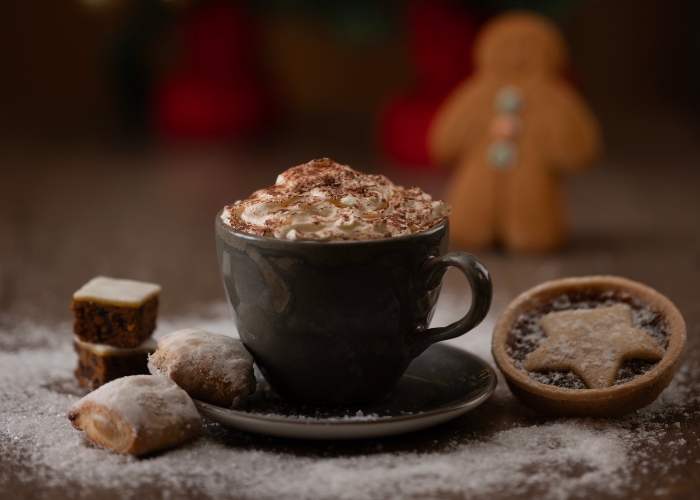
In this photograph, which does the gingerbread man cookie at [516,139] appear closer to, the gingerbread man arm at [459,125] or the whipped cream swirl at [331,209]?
the gingerbread man arm at [459,125]

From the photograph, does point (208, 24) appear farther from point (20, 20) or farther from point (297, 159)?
point (20, 20)

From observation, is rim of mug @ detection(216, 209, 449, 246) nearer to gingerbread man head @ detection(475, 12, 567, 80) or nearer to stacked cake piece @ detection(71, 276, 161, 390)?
stacked cake piece @ detection(71, 276, 161, 390)

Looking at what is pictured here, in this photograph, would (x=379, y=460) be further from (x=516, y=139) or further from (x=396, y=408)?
(x=516, y=139)

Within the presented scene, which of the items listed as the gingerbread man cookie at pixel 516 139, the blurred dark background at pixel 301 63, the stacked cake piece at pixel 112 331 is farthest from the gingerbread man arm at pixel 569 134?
the blurred dark background at pixel 301 63

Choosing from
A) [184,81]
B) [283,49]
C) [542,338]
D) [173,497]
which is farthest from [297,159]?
[173,497]

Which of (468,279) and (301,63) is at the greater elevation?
(468,279)

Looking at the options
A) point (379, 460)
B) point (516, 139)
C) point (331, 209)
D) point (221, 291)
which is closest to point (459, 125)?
point (516, 139)

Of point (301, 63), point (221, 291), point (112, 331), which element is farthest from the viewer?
point (301, 63)
